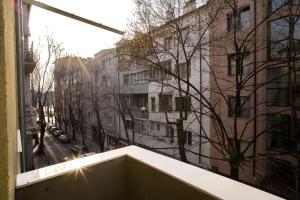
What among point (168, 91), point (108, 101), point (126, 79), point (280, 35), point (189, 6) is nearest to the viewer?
point (189, 6)

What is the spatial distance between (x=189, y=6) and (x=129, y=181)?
8.48m

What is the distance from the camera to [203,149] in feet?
42.9

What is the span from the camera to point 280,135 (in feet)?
32.3

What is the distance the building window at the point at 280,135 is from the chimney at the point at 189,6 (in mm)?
5969

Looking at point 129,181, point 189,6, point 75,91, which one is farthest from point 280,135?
point 75,91

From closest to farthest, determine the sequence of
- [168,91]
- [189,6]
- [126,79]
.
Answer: [189,6] → [168,91] → [126,79]

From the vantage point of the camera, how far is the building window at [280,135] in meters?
9.61

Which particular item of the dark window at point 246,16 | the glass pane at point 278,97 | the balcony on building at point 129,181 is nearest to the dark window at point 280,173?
the glass pane at point 278,97

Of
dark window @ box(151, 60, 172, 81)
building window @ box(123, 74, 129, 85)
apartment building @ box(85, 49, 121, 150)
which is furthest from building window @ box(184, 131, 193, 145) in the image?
building window @ box(123, 74, 129, 85)

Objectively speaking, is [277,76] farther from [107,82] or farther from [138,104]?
[107,82]

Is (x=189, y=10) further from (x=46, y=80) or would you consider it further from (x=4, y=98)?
(x=46, y=80)

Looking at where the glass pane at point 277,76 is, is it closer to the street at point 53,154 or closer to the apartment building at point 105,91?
the apartment building at point 105,91

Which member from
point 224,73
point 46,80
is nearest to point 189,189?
point 224,73

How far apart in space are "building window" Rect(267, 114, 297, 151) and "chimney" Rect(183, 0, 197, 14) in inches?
235
